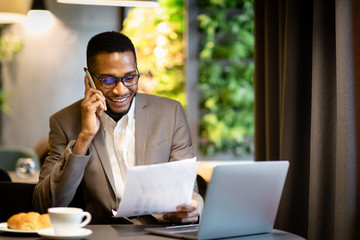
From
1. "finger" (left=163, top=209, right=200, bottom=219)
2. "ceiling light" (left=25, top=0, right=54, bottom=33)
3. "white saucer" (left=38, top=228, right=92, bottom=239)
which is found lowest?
"finger" (left=163, top=209, right=200, bottom=219)

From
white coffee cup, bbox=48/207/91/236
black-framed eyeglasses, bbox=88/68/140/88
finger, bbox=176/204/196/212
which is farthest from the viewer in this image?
black-framed eyeglasses, bbox=88/68/140/88

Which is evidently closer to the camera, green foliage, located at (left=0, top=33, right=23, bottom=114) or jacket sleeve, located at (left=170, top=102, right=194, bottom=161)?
jacket sleeve, located at (left=170, top=102, right=194, bottom=161)

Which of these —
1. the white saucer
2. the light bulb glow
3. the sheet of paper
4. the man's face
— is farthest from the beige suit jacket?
the light bulb glow

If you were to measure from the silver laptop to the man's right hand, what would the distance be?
0.52 meters

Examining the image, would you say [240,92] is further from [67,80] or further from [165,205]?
[165,205]

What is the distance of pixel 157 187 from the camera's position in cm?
199

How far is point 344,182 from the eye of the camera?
2.41 m

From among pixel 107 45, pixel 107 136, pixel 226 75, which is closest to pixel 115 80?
pixel 107 45

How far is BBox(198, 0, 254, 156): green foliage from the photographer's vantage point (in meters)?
6.31

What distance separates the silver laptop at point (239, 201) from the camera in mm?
1827

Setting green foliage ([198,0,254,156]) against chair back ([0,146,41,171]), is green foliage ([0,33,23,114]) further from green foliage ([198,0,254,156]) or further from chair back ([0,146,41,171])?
green foliage ([198,0,254,156])

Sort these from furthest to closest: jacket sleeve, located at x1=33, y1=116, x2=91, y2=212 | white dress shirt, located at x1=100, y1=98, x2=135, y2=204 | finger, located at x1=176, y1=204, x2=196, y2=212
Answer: white dress shirt, located at x1=100, y1=98, x2=135, y2=204 → jacket sleeve, located at x1=33, y1=116, x2=91, y2=212 → finger, located at x1=176, y1=204, x2=196, y2=212

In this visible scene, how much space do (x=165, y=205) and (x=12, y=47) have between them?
568cm

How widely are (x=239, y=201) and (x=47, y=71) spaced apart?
18.7 feet
